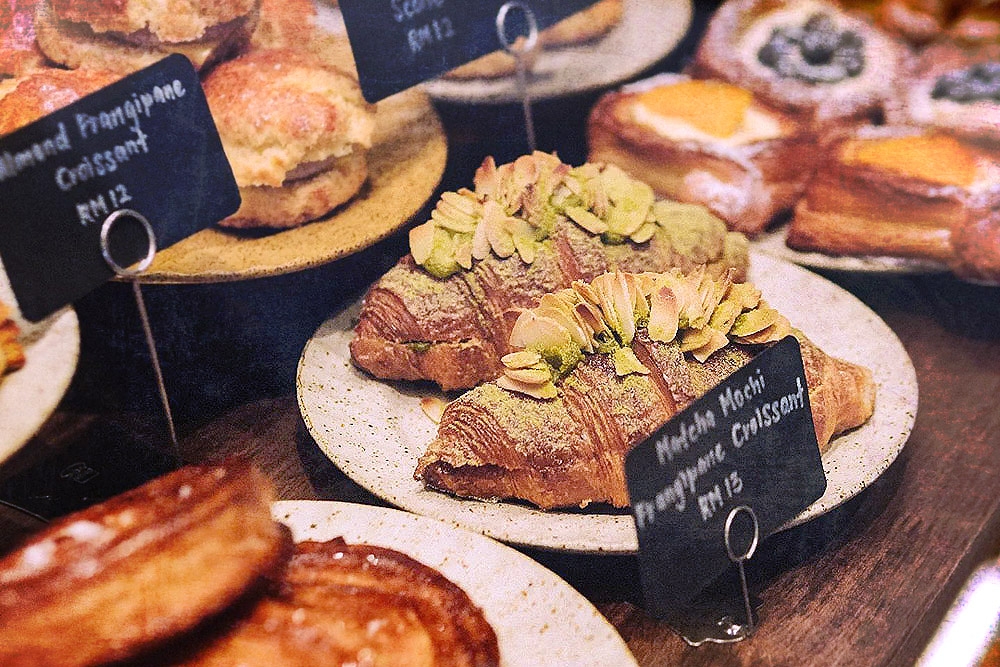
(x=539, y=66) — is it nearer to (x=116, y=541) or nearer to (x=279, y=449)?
(x=279, y=449)

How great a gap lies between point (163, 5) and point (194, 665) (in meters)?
0.91

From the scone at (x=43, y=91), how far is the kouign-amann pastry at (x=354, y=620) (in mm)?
619

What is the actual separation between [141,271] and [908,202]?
169 cm

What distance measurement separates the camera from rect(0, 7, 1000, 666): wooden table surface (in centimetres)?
122

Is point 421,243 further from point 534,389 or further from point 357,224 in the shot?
point 534,389

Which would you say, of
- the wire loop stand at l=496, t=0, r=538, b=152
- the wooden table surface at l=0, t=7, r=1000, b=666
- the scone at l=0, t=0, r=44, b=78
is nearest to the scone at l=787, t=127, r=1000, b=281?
the wooden table surface at l=0, t=7, r=1000, b=666

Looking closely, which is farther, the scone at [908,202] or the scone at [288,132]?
the scone at [908,202]

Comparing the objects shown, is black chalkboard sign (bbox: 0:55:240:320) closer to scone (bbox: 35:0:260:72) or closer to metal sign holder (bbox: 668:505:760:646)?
scone (bbox: 35:0:260:72)

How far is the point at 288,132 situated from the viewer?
1576mm

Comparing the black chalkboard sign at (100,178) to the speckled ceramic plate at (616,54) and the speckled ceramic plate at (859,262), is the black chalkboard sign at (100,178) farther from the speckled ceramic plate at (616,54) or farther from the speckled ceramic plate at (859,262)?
the speckled ceramic plate at (859,262)

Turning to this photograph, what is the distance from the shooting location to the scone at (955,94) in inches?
89.4

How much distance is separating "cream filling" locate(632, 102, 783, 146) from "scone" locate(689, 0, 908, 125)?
110 millimetres

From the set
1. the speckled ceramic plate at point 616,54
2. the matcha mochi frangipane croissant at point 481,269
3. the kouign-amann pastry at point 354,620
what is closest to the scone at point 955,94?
the speckled ceramic plate at point 616,54

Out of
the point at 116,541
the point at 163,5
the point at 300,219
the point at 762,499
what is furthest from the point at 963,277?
the point at 116,541
